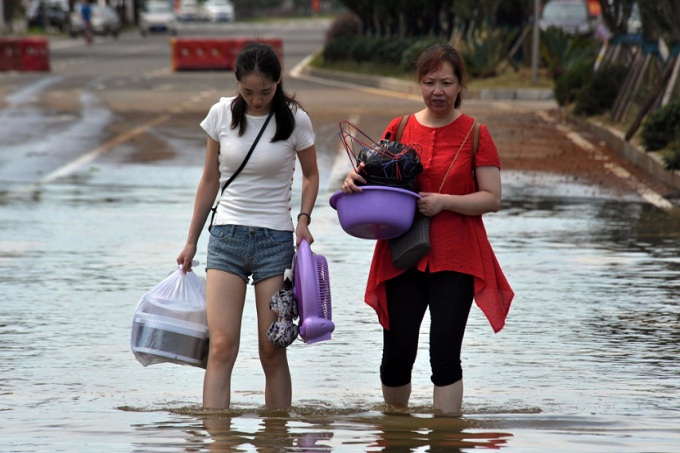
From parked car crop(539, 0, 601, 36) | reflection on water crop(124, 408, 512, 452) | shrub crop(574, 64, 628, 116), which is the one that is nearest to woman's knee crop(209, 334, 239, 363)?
reflection on water crop(124, 408, 512, 452)

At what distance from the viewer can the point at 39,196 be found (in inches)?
586

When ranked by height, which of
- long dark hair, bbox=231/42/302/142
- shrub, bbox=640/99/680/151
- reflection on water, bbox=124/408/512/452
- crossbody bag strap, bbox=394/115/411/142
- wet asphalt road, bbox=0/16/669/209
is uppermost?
long dark hair, bbox=231/42/302/142

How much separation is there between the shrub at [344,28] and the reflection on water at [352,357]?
3729cm

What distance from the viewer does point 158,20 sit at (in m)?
86.6

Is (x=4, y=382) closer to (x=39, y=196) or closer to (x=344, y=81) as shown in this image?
(x=39, y=196)

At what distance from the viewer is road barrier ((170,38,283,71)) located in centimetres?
4453

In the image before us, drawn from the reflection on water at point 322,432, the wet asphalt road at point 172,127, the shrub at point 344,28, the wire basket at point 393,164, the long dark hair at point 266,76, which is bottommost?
the wet asphalt road at point 172,127

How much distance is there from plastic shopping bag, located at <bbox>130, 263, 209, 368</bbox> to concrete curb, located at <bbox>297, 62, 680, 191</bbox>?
10.0 m

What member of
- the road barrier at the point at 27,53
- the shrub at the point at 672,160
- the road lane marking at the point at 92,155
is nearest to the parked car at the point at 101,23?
the road barrier at the point at 27,53

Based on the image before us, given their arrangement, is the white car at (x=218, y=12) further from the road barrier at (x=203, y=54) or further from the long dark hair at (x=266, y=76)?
the long dark hair at (x=266, y=76)

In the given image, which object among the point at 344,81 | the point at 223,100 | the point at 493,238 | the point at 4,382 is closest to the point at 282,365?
the point at 223,100

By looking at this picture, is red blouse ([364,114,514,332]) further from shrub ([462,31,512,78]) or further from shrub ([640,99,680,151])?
shrub ([462,31,512,78])

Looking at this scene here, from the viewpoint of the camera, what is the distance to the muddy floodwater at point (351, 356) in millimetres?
5699

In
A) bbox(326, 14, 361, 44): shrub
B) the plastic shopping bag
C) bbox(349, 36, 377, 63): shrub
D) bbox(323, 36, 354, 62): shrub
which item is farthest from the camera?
bbox(326, 14, 361, 44): shrub
